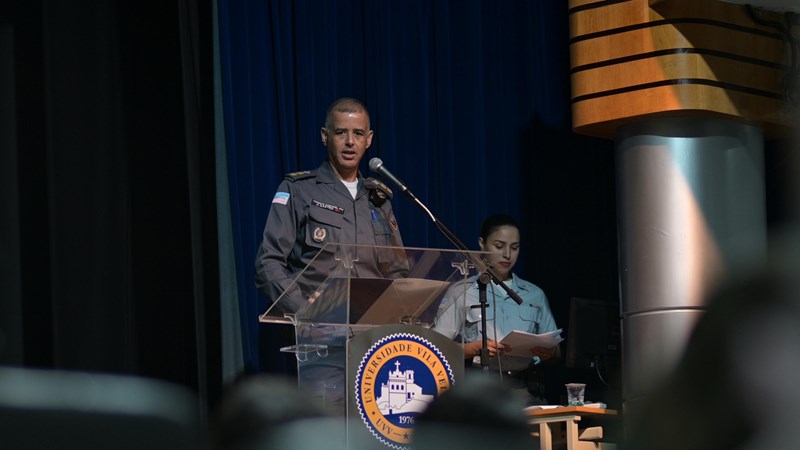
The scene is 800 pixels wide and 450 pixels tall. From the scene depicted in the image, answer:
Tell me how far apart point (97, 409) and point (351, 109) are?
3473 mm

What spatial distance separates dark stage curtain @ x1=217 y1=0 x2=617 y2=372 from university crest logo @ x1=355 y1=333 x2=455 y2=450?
1947mm

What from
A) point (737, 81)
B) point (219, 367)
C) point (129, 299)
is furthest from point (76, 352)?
point (737, 81)

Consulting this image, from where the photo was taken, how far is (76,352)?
376cm

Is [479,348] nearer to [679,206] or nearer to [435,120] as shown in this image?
[679,206]

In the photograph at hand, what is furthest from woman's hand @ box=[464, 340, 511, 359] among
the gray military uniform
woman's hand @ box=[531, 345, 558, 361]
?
the gray military uniform

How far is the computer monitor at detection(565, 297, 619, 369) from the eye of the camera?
439cm

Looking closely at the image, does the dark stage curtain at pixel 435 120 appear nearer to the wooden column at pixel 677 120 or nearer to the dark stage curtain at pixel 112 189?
the dark stage curtain at pixel 112 189

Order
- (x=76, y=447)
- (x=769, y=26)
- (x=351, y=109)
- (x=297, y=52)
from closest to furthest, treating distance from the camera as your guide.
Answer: (x=76, y=447) < (x=351, y=109) < (x=769, y=26) < (x=297, y=52)

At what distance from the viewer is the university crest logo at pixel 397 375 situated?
234 cm

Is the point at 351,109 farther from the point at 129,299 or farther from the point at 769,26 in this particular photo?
the point at 769,26

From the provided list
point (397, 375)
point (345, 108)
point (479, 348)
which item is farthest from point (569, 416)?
point (397, 375)

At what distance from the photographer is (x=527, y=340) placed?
147 inches

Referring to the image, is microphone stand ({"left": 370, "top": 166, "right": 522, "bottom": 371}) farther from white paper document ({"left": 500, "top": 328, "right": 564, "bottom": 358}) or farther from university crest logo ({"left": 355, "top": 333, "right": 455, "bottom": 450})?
university crest logo ({"left": 355, "top": 333, "right": 455, "bottom": 450})

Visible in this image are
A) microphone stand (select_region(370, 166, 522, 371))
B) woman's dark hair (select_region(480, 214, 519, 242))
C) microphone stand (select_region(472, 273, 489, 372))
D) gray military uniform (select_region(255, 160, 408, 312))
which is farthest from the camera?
woman's dark hair (select_region(480, 214, 519, 242))
